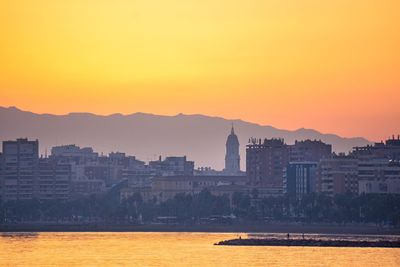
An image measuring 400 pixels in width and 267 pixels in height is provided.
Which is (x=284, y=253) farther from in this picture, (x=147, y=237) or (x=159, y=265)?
(x=147, y=237)

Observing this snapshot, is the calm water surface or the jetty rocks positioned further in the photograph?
the jetty rocks

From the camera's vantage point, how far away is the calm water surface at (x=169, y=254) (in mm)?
136375

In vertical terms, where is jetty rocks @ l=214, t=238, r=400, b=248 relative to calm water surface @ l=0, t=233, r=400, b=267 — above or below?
above

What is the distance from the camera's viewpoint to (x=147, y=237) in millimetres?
191125

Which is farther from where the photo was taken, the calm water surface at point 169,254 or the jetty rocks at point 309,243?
the jetty rocks at point 309,243

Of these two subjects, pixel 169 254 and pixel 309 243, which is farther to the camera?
pixel 309 243

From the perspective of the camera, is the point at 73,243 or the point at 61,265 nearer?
the point at 61,265

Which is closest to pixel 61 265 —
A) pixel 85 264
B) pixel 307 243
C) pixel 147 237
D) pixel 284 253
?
pixel 85 264

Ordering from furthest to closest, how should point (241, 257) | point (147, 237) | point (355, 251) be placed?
point (147, 237), point (355, 251), point (241, 257)

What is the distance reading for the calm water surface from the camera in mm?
136375

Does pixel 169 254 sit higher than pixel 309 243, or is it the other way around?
pixel 309 243

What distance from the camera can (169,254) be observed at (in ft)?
489

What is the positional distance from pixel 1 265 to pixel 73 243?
3983 centimetres

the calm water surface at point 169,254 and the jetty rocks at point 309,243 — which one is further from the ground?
the jetty rocks at point 309,243
